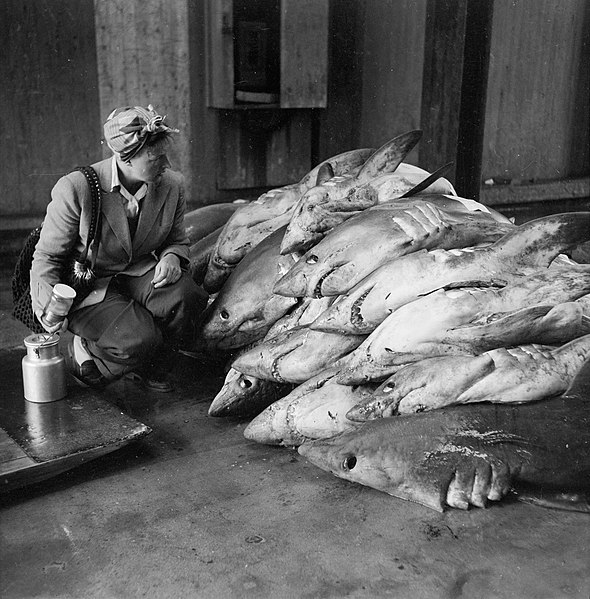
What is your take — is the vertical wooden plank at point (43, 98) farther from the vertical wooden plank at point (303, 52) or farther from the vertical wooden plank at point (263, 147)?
the vertical wooden plank at point (303, 52)

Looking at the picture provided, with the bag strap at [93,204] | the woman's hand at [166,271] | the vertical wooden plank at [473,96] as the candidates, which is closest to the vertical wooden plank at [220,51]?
the vertical wooden plank at [473,96]

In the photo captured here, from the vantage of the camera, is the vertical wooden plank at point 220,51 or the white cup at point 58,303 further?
the vertical wooden plank at point 220,51

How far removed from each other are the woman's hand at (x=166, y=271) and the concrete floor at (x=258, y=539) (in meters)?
0.94

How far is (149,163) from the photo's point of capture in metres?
3.30

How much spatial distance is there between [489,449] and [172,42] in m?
4.54

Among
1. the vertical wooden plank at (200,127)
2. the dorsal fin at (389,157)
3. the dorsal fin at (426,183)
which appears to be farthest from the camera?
the vertical wooden plank at (200,127)

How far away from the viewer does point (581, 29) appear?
24.6 feet

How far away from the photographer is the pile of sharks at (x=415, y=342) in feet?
8.18

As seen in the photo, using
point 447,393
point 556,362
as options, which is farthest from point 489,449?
point 556,362

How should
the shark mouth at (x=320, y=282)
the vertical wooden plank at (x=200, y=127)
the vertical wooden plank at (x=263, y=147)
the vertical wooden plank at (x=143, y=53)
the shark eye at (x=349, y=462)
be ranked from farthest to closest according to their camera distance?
1. the vertical wooden plank at (x=263, y=147)
2. the vertical wooden plank at (x=200, y=127)
3. the vertical wooden plank at (x=143, y=53)
4. the shark mouth at (x=320, y=282)
5. the shark eye at (x=349, y=462)

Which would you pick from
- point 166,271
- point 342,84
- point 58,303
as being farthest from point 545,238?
point 342,84

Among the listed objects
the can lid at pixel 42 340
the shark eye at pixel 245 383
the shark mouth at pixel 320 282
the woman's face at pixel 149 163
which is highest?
the woman's face at pixel 149 163

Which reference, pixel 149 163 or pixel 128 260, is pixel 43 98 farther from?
pixel 149 163

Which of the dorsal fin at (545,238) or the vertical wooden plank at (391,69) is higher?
the vertical wooden plank at (391,69)
